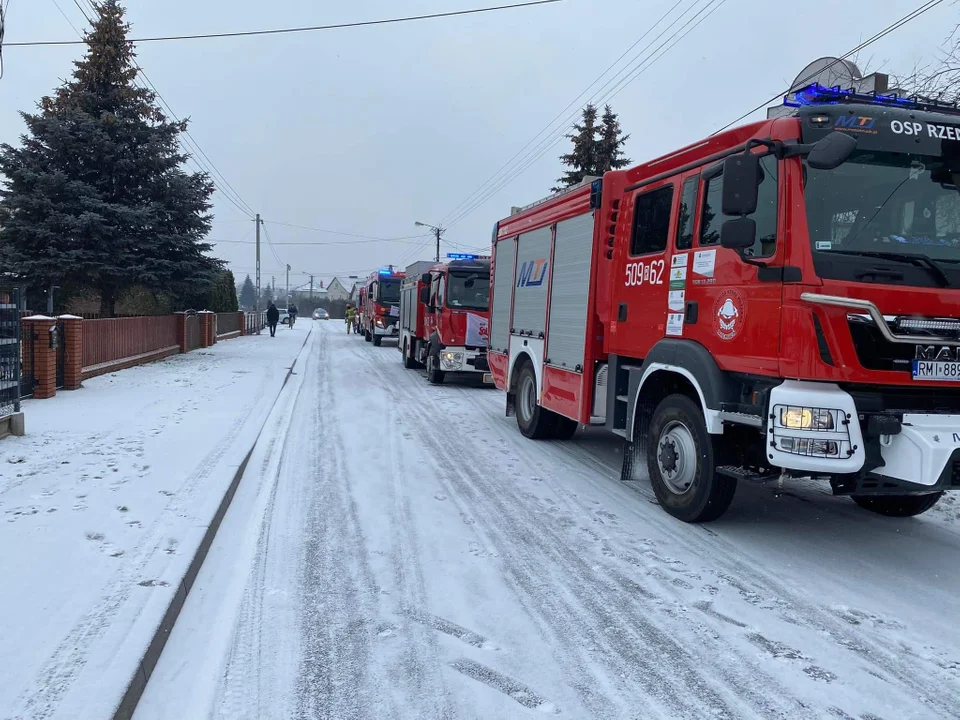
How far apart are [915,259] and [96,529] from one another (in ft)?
18.9

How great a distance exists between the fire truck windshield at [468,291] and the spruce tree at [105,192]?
25.9 ft

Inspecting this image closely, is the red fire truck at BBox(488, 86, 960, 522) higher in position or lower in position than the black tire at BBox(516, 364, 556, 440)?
higher

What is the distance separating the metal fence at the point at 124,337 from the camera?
14.1m

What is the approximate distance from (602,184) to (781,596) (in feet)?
14.6

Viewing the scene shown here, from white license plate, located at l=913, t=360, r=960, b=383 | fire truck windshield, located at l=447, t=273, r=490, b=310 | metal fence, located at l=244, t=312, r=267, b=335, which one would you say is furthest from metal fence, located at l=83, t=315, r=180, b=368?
metal fence, located at l=244, t=312, r=267, b=335

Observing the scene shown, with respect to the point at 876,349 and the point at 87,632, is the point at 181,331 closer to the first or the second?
the point at 87,632

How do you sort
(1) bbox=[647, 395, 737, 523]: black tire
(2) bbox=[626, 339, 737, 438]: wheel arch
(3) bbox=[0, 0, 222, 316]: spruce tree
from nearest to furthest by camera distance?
→ (2) bbox=[626, 339, 737, 438]: wheel arch < (1) bbox=[647, 395, 737, 523]: black tire < (3) bbox=[0, 0, 222, 316]: spruce tree

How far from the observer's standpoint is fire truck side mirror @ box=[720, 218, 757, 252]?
485 cm

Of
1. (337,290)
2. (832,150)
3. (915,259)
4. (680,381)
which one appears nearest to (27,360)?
(680,381)

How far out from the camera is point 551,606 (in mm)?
4281

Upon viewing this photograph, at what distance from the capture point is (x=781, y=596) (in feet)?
14.8

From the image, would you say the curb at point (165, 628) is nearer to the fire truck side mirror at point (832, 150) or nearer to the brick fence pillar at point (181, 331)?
the fire truck side mirror at point (832, 150)

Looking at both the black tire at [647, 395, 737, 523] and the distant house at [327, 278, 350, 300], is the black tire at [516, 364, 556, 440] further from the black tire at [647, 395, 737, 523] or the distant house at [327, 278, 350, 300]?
the distant house at [327, 278, 350, 300]

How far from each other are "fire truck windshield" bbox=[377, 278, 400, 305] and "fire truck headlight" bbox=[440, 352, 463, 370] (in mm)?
15395
